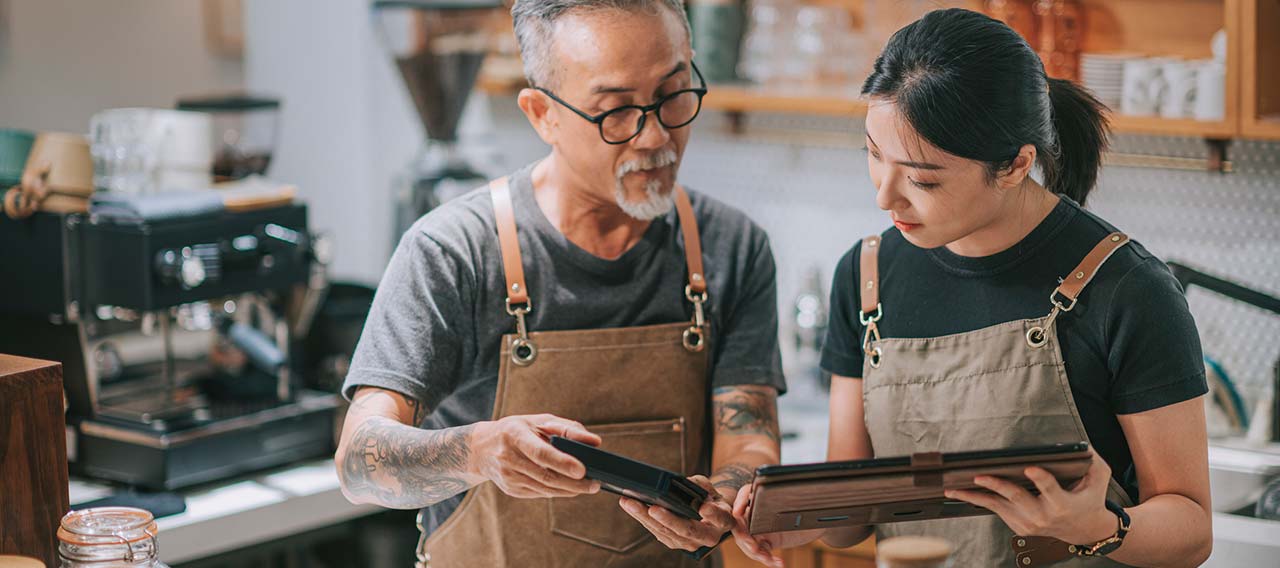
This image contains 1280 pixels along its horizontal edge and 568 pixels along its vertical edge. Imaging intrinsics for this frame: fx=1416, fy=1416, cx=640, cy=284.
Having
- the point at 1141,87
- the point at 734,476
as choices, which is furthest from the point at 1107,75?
the point at 734,476

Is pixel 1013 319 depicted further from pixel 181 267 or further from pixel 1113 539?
pixel 181 267

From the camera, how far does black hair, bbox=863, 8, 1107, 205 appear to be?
1.68 m

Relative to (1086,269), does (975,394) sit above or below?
below

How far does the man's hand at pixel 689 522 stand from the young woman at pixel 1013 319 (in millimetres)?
32

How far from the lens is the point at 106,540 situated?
165cm

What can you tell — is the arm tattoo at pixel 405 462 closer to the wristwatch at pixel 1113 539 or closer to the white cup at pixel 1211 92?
the wristwatch at pixel 1113 539

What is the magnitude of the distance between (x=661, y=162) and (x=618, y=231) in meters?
0.18

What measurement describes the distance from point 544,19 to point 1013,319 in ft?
2.54

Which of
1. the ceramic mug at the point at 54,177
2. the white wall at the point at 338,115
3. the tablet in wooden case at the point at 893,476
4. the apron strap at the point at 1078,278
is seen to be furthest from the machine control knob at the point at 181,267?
the apron strap at the point at 1078,278

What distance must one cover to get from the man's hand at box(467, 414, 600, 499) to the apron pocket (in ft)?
1.12

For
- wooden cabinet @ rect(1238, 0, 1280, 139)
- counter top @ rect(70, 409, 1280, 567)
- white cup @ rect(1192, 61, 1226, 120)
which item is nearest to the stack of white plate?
white cup @ rect(1192, 61, 1226, 120)

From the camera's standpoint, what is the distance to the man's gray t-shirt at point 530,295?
1973mm

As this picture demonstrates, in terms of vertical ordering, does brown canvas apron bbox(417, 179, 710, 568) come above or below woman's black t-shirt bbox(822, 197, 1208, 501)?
below

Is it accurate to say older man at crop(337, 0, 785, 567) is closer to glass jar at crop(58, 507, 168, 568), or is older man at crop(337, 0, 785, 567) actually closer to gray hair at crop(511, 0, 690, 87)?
gray hair at crop(511, 0, 690, 87)
